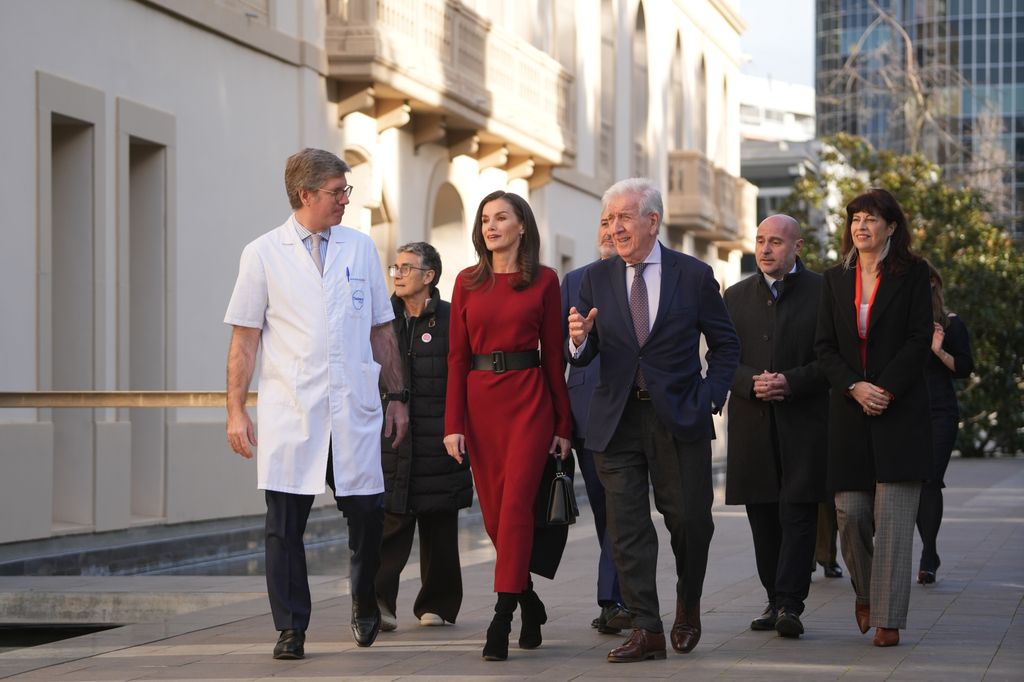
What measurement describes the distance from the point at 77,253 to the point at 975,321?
26.4 metres

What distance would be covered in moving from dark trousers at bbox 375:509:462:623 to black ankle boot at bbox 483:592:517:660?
132 cm

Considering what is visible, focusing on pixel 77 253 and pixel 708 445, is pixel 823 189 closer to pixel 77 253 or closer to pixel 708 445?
pixel 77 253

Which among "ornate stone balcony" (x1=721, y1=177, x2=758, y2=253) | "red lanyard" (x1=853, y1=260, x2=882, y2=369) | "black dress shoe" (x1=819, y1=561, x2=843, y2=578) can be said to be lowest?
"black dress shoe" (x1=819, y1=561, x2=843, y2=578)

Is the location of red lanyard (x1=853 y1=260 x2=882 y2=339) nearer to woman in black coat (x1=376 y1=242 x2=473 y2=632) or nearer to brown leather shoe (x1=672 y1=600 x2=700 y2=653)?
brown leather shoe (x1=672 y1=600 x2=700 y2=653)

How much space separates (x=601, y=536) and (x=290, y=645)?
6.66ft

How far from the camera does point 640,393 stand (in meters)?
8.19

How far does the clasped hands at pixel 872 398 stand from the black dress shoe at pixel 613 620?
59.2 inches

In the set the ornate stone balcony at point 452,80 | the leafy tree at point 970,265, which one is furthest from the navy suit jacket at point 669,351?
the leafy tree at point 970,265

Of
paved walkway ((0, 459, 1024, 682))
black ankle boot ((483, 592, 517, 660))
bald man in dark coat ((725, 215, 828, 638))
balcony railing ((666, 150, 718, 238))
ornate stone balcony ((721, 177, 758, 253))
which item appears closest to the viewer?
paved walkway ((0, 459, 1024, 682))

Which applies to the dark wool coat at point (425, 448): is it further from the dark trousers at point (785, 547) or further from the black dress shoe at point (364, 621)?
the dark trousers at point (785, 547)

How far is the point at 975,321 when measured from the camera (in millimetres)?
38250

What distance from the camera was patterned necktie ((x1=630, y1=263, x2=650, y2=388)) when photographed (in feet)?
26.9

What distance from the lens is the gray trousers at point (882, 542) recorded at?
8398 millimetres

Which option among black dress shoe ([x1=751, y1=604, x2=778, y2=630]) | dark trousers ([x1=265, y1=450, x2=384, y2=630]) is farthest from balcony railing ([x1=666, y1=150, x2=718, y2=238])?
dark trousers ([x1=265, y1=450, x2=384, y2=630])
